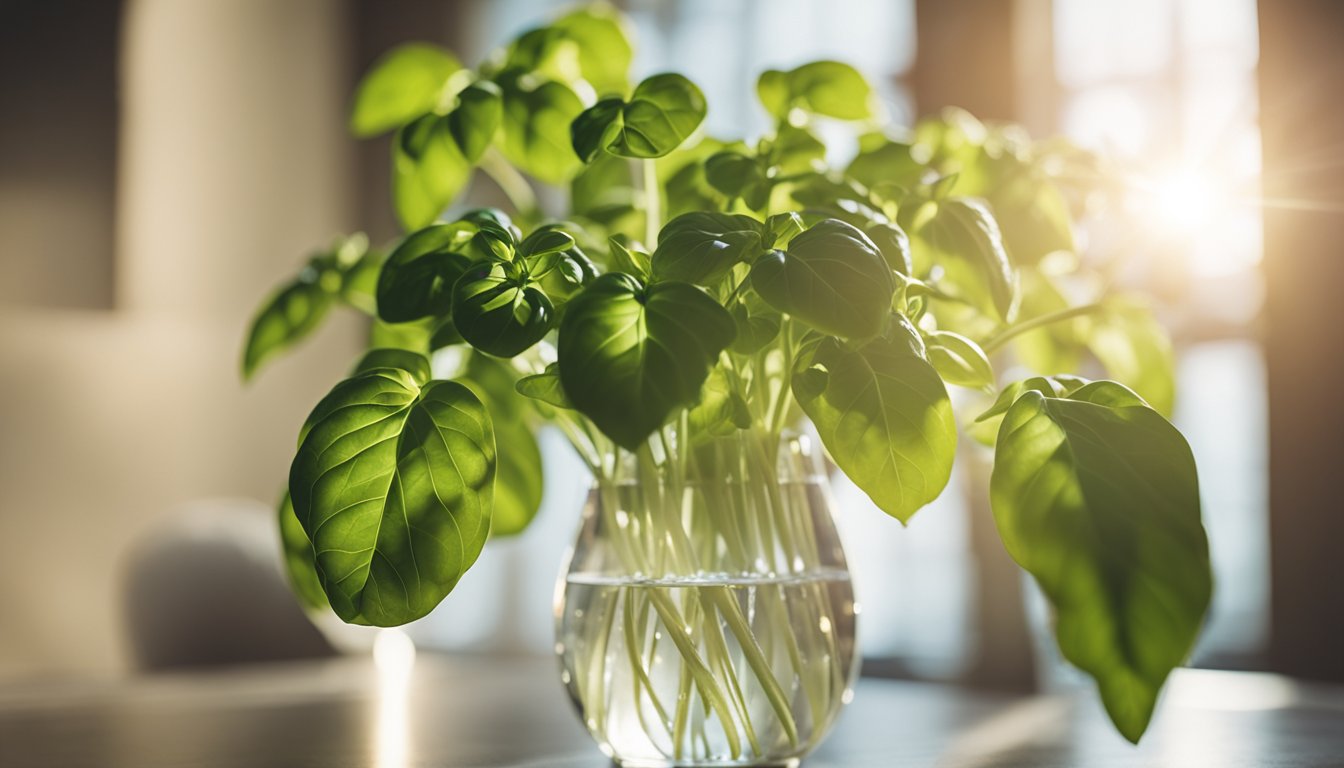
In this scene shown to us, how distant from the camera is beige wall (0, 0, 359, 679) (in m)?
2.92

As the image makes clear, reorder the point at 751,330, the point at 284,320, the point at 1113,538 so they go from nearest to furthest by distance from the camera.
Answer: the point at 1113,538
the point at 751,330
the point at 284,320

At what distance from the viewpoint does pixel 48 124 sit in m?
2.93

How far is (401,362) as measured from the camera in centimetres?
63

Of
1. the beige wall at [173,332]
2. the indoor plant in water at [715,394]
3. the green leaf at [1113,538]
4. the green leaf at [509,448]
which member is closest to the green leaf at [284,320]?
the indoor plant in water at [715,394]

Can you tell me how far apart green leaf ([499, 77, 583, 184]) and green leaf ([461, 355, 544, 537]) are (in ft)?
0.43

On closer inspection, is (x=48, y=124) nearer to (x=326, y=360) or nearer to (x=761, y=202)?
(x=326, y=360)

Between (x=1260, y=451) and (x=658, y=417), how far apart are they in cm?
224

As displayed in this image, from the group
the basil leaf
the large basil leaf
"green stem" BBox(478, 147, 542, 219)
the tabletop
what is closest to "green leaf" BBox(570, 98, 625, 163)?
the large basil leaf

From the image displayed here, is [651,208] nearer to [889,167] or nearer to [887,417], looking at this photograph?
[889,167]

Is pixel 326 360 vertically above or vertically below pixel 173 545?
above

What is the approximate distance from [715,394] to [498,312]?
121 mm

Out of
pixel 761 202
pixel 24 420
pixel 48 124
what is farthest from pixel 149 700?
pixel 48 124

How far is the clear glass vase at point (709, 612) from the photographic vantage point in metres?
0.59

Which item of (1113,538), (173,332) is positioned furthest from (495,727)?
(173,332)
